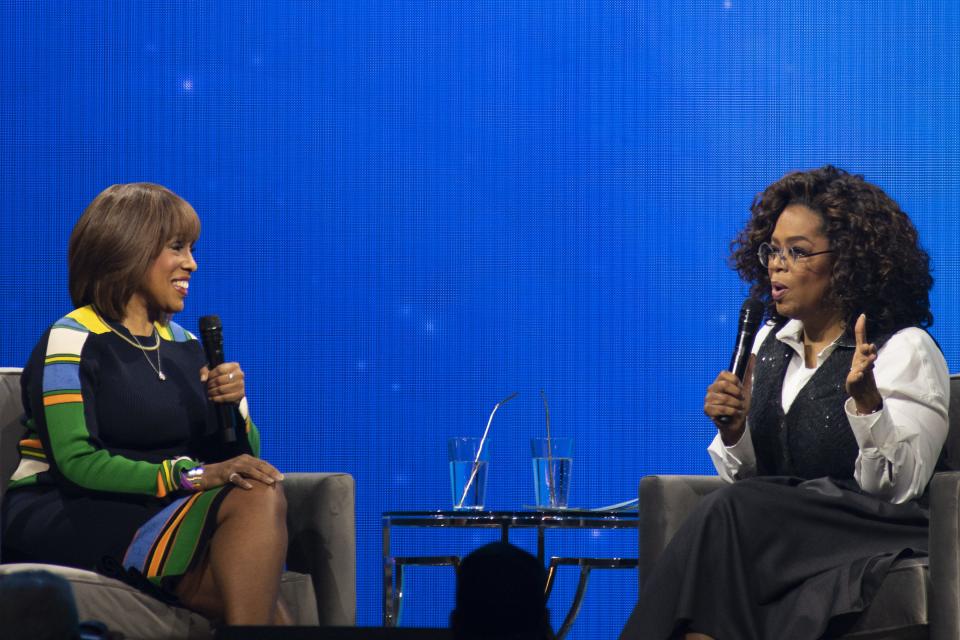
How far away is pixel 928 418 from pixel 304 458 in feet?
6.17

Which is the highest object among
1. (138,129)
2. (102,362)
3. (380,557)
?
(138,129)

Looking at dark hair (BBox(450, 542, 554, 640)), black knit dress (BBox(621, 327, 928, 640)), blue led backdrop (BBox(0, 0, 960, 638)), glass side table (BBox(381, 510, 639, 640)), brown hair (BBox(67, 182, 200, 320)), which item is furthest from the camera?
blue led backdrop (BBox(0, 0, 960, 638))

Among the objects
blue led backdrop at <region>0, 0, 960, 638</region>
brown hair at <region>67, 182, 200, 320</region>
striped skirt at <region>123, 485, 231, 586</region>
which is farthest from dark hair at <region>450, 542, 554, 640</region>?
blue led backdrop at <region>0, 0, 960, 638</region>

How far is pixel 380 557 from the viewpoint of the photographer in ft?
12.3

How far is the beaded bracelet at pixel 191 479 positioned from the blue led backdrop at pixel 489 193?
4.19 ft

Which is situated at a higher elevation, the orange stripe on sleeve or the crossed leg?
the orange stripe on sleeve

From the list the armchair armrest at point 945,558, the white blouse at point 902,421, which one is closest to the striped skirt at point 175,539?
the white blouse at point 902,421

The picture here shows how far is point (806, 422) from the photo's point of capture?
263 centimetres

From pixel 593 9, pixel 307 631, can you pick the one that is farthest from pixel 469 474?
pixel 307 631

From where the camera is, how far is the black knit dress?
7.29ft

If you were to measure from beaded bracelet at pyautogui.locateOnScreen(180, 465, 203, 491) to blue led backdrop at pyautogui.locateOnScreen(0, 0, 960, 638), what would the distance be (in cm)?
128

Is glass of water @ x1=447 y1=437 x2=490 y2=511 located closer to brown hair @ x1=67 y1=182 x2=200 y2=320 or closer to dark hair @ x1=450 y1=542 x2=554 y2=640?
brown hair @ x1=67 y1=182 x2=200 y2=320

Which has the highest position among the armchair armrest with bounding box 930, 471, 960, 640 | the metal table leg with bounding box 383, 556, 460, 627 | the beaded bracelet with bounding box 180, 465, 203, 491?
the beaded bracelet with bounding box 180, 465, 203, 491

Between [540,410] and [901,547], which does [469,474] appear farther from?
[901,547]
